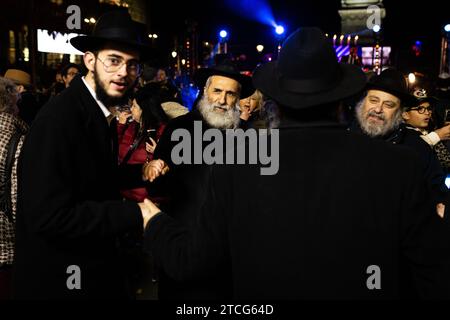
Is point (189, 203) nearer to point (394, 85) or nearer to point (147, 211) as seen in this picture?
point (147, 211)

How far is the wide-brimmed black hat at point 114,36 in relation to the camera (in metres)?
2.84

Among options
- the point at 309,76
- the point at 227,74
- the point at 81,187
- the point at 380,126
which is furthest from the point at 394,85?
the point at 81,187

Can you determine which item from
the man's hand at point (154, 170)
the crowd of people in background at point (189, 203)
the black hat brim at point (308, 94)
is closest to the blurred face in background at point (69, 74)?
the crowd of people in background at point (189, 203)

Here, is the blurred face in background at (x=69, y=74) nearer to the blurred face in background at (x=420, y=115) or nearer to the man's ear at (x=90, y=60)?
the blurred face in background at (x=420, y=115)

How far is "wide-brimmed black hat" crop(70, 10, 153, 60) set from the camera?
9.33 feet

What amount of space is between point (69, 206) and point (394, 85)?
3.63 m

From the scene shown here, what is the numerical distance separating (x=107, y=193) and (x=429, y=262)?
1.84m

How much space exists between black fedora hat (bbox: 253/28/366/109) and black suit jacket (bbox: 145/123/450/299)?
0.14 meters

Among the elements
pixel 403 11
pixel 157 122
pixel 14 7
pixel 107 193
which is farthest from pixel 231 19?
pixel 107 193

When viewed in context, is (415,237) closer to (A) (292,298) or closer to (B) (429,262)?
(B) (429,262)

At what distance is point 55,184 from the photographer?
8.01 feet

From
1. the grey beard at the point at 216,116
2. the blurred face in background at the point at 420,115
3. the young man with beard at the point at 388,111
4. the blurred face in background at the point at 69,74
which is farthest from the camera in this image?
the blurred face in background at the point at 69,74

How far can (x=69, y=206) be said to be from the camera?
249cm

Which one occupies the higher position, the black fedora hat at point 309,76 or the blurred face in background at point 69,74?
the blurred face in background at point 69,74
